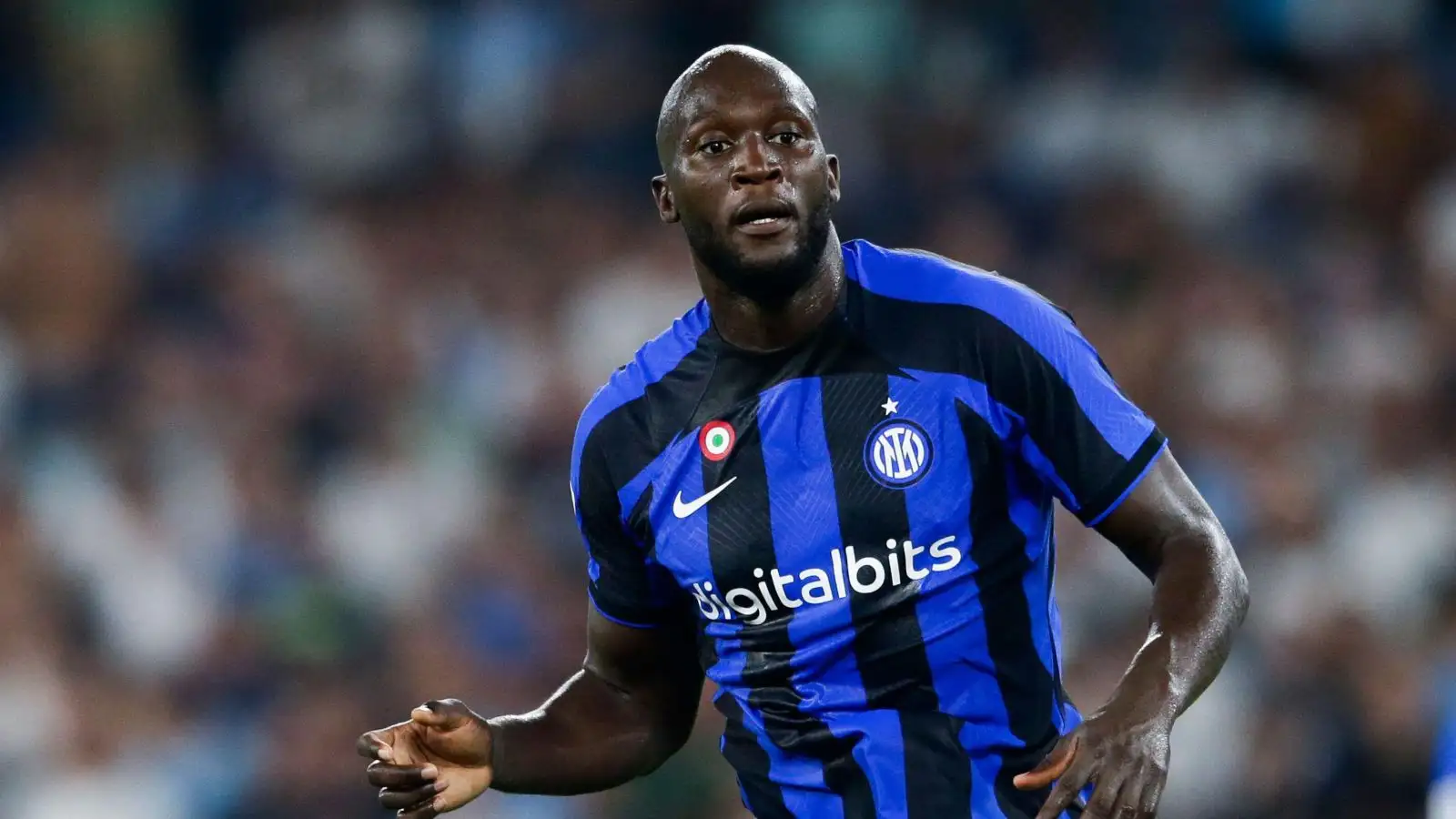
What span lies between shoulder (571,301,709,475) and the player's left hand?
1061 mm

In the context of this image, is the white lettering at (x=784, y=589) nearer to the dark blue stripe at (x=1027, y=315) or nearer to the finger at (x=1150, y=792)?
the dark blue stripe at (x=1027, y=315)

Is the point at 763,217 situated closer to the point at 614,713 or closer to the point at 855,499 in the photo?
the point at 855,499

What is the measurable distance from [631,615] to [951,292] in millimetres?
892

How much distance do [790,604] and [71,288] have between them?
6.16m

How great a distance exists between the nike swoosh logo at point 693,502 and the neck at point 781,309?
0.83 ft

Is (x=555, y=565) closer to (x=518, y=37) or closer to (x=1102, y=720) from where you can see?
→ (x=518, y=37)

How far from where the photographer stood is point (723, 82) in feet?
10.7

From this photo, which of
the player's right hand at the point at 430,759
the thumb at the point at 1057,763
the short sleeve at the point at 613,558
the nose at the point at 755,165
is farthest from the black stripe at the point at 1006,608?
the player's right hand at the point at 430,759

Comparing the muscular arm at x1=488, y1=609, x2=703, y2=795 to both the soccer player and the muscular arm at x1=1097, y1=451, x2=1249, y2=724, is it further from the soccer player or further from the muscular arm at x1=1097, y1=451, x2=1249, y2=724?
the muscular arm at x1=1097, y1=451, x2=1249, y2=724

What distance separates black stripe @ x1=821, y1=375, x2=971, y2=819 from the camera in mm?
3180

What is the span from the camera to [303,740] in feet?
22.7

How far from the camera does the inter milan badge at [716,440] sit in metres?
3.33

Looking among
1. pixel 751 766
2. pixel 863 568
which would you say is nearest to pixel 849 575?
pixel 863 568

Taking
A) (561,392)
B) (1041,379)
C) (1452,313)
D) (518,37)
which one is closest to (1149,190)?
(1452,313)
